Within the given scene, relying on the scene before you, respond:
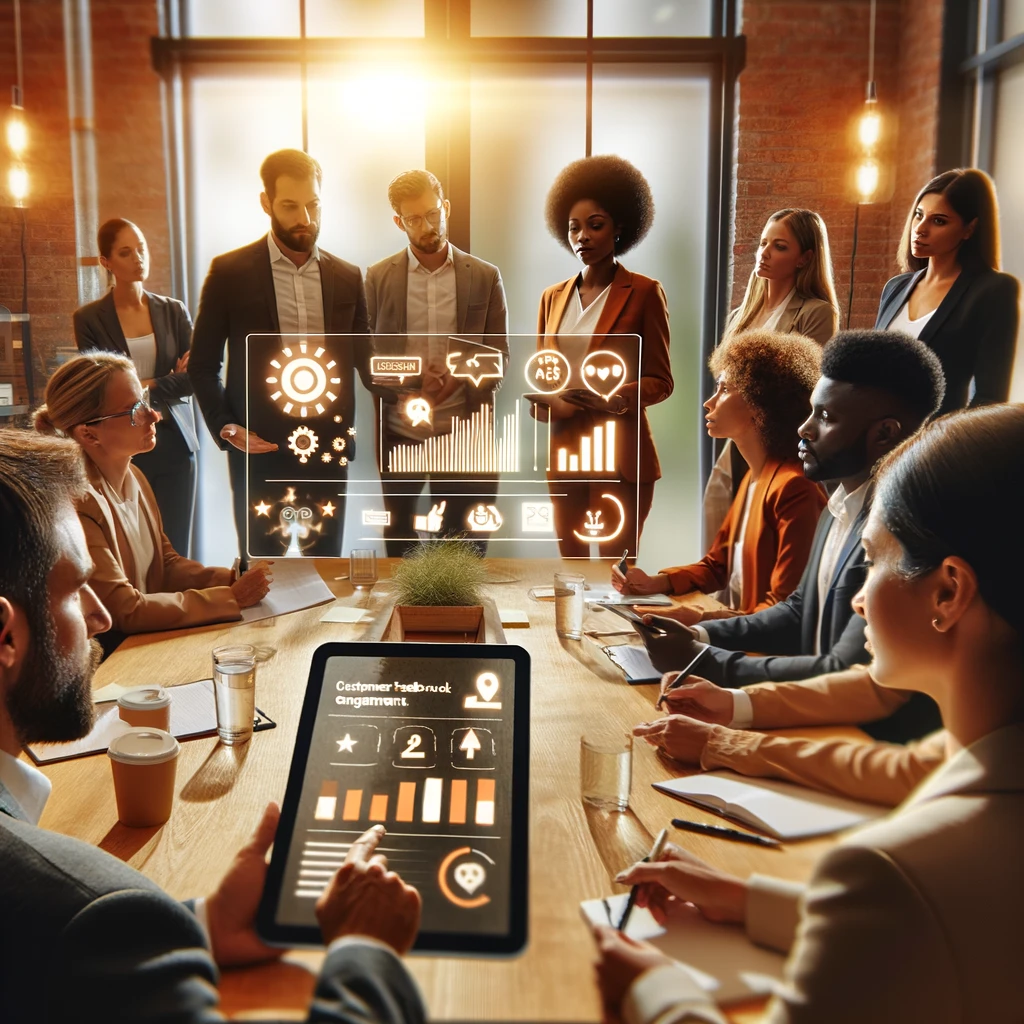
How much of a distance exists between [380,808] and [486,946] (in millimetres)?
121

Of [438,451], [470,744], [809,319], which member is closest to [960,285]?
[809,319]

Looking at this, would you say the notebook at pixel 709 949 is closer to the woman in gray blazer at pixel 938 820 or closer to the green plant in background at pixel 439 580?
the woman in gray blazer at pixel 938 820

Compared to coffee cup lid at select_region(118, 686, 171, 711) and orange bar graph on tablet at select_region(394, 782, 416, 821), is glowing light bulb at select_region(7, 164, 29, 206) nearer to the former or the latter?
coffee cup lid at select_region(118, 686, 171, 711)

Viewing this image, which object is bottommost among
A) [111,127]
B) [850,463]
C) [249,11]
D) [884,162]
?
[850,463]

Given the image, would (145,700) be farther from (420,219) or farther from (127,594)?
(420,219)

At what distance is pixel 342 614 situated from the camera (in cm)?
189

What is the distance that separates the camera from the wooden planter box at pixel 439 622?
166 centimetres

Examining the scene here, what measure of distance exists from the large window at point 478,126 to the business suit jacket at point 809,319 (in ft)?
1.27

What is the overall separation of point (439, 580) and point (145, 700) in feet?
2.15

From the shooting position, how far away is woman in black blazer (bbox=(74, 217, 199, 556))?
2.90 metres

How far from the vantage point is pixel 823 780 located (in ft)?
2.42

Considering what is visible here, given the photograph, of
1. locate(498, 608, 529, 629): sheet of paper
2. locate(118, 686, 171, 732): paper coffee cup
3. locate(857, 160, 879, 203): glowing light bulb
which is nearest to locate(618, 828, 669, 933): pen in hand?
locate(118, 686, 171, 732): paper coffee cup

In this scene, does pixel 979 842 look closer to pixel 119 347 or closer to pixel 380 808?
pixel 380 808

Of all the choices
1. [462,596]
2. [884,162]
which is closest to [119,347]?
[462,596]
